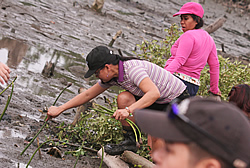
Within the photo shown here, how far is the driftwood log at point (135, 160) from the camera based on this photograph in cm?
402

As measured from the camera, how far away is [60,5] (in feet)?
46.3

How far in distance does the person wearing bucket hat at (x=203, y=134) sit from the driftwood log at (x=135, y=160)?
251cm

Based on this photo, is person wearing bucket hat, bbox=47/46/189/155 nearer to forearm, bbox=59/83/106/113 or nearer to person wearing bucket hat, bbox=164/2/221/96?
forearm, bbox=59/83/106/113

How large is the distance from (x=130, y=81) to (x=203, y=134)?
246cm

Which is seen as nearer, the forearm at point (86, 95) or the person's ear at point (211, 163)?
the person's ear at point (211, 163)

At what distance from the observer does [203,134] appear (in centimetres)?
144

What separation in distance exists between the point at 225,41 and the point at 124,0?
5124mm

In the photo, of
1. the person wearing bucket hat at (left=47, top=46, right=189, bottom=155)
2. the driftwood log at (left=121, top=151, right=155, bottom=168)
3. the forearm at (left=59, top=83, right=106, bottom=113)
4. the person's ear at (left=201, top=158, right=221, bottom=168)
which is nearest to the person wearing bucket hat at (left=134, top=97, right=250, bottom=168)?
the person's ear at (left=201, top=158, right=221, bottom=168)

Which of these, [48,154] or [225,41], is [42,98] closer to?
[48,154]

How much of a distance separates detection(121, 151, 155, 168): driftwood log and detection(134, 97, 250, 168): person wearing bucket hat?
2.51 meters

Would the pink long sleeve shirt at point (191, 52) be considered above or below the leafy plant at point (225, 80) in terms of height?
above

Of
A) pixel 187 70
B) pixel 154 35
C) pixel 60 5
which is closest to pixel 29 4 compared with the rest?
pixel 60 5

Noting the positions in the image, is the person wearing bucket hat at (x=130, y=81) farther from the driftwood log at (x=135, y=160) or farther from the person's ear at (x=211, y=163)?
the person's ear at (x=211, y=163)

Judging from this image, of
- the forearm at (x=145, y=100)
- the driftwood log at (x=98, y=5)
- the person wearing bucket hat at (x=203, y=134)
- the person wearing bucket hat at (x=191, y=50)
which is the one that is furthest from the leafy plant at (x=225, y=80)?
the driftwood log at (x=98, y=5)
